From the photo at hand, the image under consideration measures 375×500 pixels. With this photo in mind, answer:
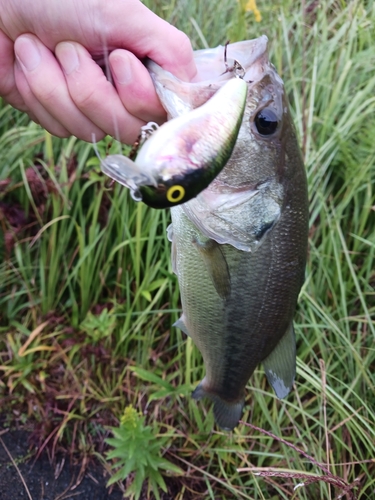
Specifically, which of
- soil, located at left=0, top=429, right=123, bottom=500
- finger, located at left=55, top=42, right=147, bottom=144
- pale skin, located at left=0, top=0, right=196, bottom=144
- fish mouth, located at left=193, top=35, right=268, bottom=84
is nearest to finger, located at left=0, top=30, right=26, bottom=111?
pale skin, located at left=0, top=0, right=196, bottom=144

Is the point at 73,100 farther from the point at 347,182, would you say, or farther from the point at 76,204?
the point at 347,182

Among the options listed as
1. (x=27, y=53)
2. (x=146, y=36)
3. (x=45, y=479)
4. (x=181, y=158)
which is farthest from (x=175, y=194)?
(x=45, y=479)

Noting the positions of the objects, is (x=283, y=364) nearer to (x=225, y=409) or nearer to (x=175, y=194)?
(x=225, y=409)

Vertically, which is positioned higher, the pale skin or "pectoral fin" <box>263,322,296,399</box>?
the pale skin

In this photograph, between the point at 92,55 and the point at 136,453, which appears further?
the point at 136,453

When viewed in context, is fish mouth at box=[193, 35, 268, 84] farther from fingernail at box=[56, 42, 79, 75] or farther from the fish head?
fingernail at box=[56, 42, 79, 75]

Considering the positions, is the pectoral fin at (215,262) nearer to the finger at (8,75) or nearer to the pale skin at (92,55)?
the pale skin at (92,55)

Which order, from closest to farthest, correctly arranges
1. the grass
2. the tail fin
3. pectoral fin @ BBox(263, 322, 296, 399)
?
pectoral fin @ BBox(263, 322, 296, 399), the tail fin, the grass
